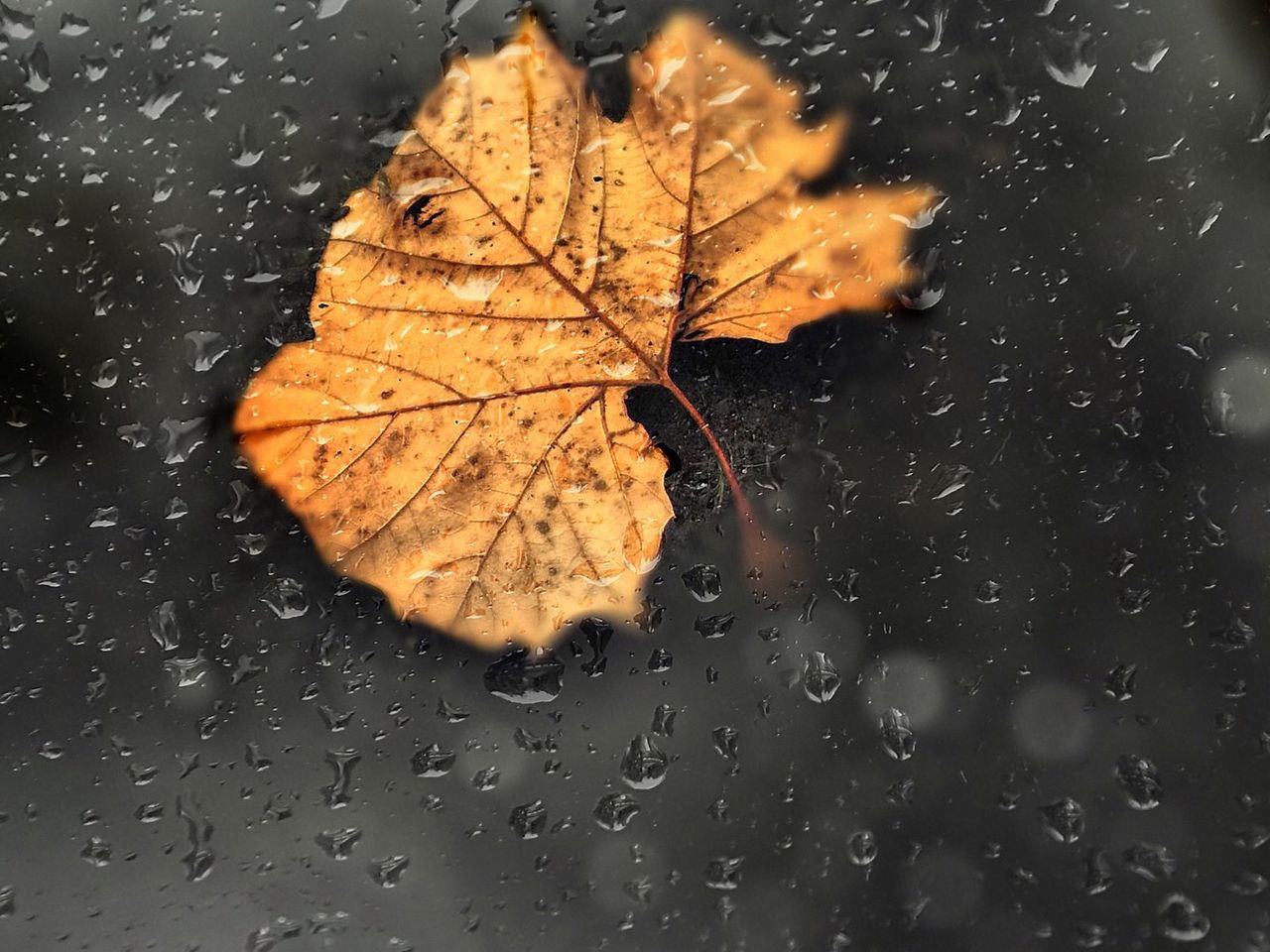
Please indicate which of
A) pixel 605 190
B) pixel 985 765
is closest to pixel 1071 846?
pixel 985 765

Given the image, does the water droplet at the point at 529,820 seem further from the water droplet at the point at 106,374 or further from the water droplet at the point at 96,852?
the water droplet at the point at 106,374

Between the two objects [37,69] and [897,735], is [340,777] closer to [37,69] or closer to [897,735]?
[897,735]

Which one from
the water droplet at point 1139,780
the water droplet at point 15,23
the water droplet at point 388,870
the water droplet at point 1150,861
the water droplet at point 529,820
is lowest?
the water droplet at point 388,870

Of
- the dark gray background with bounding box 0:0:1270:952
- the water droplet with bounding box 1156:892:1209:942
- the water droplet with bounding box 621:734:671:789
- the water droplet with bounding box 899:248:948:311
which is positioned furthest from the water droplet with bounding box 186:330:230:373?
the water droplet with bounding box 1156:892:1209:942

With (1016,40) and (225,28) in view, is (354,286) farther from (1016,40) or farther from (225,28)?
(1016,40)

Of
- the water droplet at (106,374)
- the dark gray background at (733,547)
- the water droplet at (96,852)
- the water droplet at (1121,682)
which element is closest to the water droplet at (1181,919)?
the dark gray background at (733,547)

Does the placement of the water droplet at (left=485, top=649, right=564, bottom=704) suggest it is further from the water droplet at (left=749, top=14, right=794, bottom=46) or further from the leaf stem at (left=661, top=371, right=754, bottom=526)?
the water droplet at (left=749, top=14, right=794, bottom=46)
